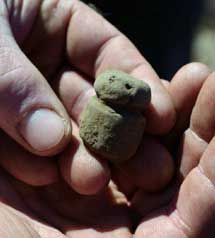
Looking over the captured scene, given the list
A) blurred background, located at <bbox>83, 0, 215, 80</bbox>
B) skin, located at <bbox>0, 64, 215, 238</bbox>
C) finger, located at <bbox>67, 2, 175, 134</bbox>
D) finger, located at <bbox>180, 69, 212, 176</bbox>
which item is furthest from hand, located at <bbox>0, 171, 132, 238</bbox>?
blurred background, located at <bbox>83, 0, 215, 80</bbox>

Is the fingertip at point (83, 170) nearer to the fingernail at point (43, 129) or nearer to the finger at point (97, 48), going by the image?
the fingernail at point (43, 129)

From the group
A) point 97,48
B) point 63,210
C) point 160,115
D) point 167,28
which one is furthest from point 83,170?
point 167,28

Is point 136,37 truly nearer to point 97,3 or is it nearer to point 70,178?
point 97,3

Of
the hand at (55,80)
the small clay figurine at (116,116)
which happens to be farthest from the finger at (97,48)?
the small clay figurine at (116,116)

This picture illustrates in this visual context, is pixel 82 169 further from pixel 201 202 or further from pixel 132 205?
pixel 201 202

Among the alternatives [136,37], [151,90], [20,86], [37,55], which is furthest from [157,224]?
[136,37]

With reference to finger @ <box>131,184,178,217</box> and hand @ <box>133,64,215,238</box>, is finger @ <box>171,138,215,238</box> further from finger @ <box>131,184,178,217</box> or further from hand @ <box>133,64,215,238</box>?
finger @ <box>131,184,178,217</box>
